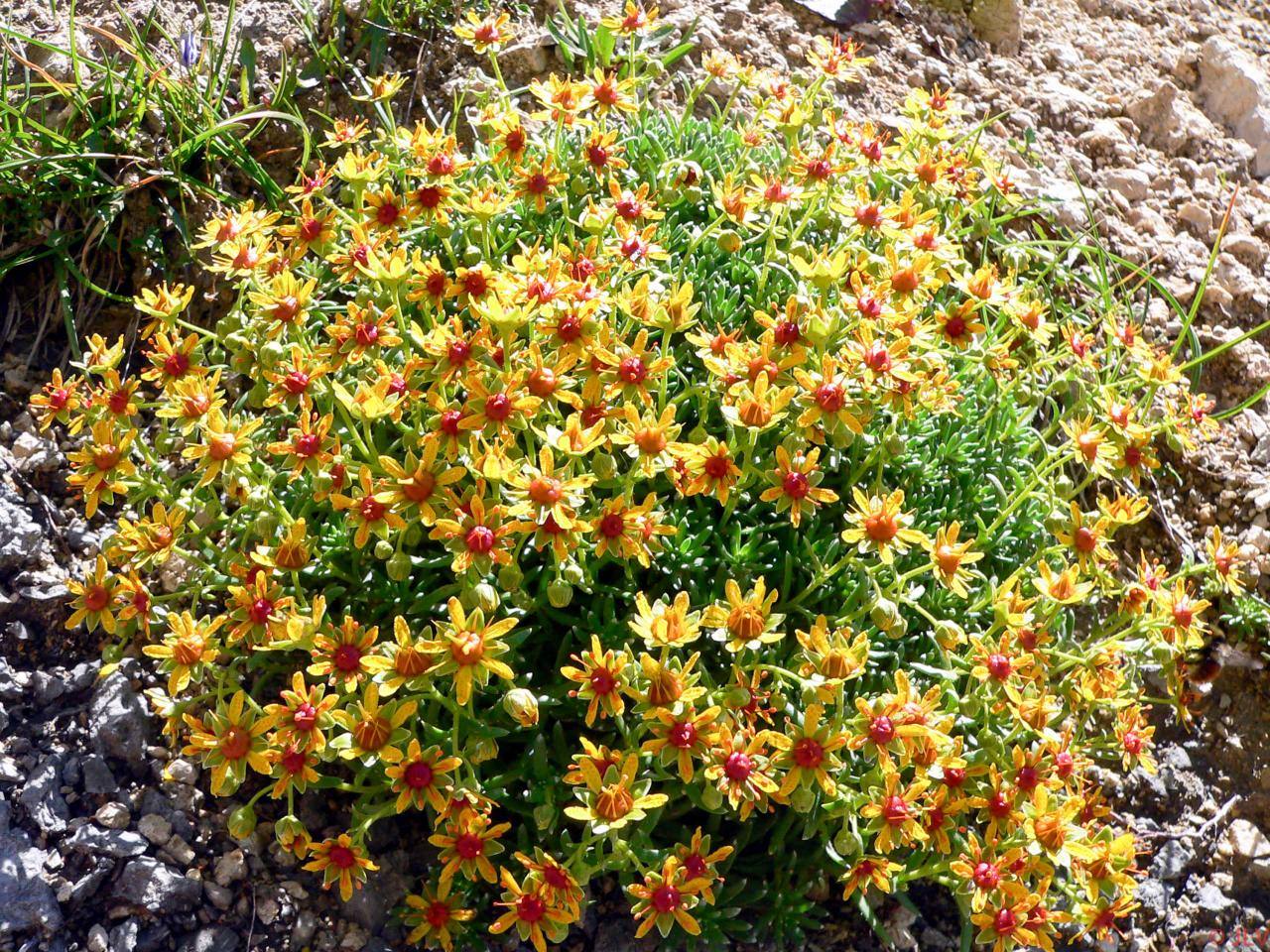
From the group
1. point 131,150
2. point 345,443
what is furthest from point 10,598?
point 131,150

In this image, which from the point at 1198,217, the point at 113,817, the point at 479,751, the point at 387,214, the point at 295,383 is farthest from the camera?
the point at 1198,217

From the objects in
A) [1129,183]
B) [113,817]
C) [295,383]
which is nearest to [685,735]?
[295,383]

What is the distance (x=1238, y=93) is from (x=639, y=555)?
441 cm

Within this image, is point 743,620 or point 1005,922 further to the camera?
point 1005,922

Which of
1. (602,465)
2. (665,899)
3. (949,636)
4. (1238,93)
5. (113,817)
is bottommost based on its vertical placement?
(113,817)

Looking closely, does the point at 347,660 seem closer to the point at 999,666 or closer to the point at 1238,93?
the point at 999,666

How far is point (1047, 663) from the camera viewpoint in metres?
2.82

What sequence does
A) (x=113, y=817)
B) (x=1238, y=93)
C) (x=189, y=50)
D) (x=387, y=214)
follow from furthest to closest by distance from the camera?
(x=1238, y=93), (x=189, y=50), (x=387, y=214), (x=113, y=817)

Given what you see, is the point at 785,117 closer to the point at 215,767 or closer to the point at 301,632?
the point at 301,632

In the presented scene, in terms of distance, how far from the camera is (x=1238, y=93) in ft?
17.4

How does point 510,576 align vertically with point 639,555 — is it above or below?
below

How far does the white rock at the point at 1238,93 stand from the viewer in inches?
205

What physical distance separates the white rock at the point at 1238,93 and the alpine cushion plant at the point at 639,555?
2454 millimetres

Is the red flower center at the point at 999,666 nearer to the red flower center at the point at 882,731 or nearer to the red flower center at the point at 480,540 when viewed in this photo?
the red flower center at the point at 882,731
